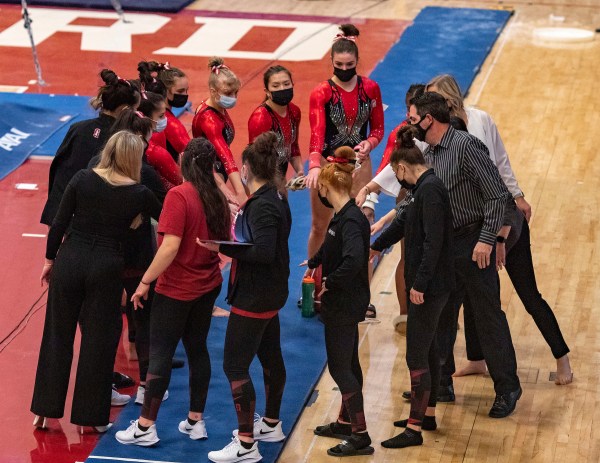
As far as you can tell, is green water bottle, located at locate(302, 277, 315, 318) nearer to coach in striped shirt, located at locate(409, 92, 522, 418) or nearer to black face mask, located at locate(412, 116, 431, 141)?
coach in striped shirt, located at locate(409, 92, 522, 418)

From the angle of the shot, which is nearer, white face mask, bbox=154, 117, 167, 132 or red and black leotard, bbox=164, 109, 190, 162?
white face mask, bbox=154, 117, 167, 132

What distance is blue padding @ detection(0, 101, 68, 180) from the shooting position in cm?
962

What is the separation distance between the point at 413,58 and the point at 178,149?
6791 mm

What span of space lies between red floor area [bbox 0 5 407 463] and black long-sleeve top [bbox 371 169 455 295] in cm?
176

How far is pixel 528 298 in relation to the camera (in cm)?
604

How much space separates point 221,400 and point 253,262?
1149mm

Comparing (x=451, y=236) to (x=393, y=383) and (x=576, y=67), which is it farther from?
(x=576, y=67)

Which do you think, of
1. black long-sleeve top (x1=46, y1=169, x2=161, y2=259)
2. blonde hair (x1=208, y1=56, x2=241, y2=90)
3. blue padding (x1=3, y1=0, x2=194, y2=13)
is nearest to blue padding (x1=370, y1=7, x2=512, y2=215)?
blue padding (x1=3, y1=0, x2=194, y2=13)

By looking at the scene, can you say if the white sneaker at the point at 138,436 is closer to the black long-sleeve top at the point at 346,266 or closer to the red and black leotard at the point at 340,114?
the black long-sleeve top at the point at 346,266

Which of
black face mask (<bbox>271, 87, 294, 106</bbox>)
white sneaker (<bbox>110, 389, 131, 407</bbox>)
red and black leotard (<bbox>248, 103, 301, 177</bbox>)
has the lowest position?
white sneaker (<bbox>110, 389, 131, 407</bbox>)

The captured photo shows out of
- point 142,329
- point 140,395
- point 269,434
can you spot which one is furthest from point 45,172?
point 269,434

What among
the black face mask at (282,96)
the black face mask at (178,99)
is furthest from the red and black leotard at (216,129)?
the black face mask at (282,96)

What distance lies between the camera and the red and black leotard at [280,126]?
662cm

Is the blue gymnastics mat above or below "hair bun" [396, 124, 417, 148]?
below
